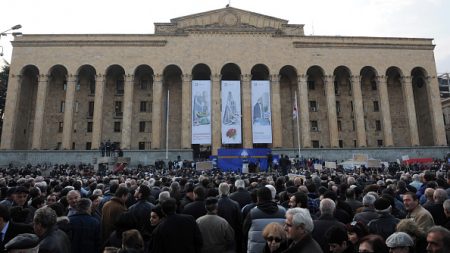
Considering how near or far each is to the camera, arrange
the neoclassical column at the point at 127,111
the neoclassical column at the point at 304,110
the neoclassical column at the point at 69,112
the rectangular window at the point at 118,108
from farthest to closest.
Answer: the rectangular window at the point at 118,108 < the neoclassical column at the point at 304,110 < the neoclassical column at the point at 127,111 < the neoclassical column at the point at 69,112

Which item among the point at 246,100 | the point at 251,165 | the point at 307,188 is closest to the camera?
the point at 307,188

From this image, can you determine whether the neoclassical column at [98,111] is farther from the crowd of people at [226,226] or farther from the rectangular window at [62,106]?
the crowd of people at [226,226]

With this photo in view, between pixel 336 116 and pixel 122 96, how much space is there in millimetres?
28078

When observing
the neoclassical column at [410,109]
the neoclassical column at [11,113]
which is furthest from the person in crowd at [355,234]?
the neoclassical column at [11,113]

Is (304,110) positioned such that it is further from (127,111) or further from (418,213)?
(418,213)

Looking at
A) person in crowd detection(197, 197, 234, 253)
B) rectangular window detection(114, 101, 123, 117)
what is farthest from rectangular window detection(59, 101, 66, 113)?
person in crowd detection(197, 197, 234, 253)

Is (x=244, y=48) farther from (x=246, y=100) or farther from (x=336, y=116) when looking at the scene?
(x=336, y=116)

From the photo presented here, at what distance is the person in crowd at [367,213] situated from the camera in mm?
5674

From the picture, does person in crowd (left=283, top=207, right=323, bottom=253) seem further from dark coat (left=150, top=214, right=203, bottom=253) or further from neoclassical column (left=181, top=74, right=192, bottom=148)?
neoclassical column (left=181, top=74, right=192, bottom=148)

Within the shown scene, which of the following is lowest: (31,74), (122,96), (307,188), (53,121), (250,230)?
(250,230)

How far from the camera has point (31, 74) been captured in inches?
1702

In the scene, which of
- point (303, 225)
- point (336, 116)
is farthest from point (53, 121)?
point (303, 225)

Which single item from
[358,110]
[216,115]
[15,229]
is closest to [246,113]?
[216,115]

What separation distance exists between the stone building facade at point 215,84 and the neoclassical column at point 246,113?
13 centimetres
